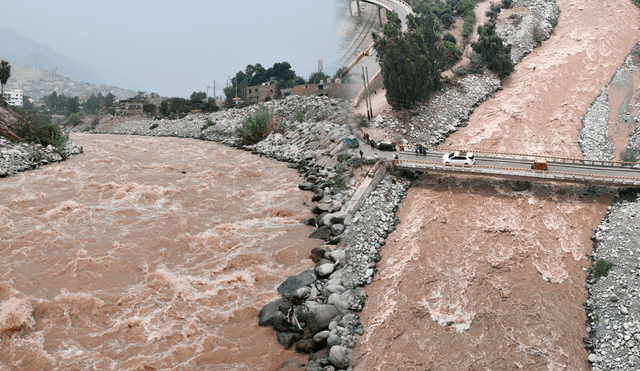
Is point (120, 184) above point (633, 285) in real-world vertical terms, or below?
above

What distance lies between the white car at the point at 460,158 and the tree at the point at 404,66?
11.2 metres

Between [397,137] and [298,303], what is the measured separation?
21034mm

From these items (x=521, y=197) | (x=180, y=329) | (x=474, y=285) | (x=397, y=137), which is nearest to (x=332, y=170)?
(x=397, y=137)

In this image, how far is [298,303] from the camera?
52.6 feet

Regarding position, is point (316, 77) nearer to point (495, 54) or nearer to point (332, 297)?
point (495, 54)

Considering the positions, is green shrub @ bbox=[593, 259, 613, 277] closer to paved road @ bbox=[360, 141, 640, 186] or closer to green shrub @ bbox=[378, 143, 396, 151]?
paved road @ bbox=[360, 141, 640, 186]

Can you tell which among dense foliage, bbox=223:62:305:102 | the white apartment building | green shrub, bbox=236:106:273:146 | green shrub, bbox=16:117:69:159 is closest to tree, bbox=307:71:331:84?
dense foliage, bbox=223:62:305:102

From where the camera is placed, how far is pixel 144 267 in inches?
714

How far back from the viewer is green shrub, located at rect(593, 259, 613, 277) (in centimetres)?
1717

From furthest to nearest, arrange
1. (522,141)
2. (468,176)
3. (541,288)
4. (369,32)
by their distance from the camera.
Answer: (369,32) → (522,141) → (468,176) → (541,288)

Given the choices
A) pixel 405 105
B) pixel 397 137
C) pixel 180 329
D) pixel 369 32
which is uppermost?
pixel 369 32

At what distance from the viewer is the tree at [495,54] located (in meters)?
43.9

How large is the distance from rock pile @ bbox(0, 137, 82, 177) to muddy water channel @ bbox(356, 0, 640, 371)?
3091cm

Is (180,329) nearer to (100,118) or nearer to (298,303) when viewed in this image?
(298,303)
